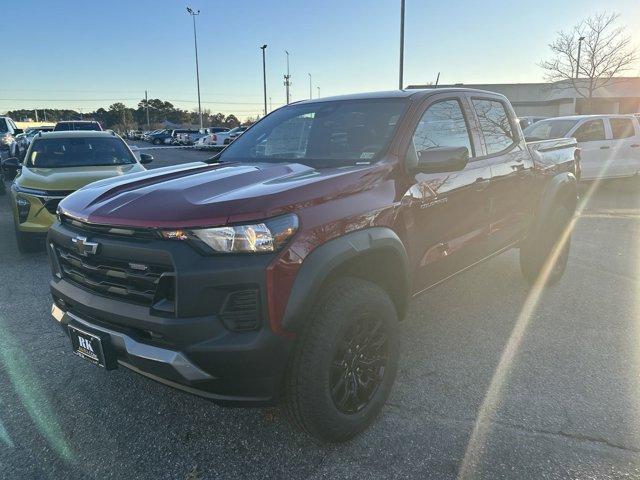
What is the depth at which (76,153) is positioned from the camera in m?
→ 7.19

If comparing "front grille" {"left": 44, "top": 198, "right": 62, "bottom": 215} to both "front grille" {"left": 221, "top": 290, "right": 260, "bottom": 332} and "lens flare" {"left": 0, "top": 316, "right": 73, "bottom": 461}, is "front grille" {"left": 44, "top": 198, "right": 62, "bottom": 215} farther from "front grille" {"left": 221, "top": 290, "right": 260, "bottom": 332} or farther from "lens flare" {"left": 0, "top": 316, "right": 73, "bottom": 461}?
"front grille" {"left": 221, "top": 290, "right": 260, "bottom": 332}

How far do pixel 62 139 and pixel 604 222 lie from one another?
8.87 meters

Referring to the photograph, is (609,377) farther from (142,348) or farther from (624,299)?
(142,348)

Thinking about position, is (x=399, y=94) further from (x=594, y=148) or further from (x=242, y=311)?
(x=594, y=148)

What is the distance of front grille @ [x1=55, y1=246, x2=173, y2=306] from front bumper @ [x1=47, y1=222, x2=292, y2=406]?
0.05 m

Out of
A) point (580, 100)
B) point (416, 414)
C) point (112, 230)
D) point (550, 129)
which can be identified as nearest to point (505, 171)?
point (416, 414)

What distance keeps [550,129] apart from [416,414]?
10.0 metres

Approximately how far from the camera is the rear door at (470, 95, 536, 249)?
382 cm

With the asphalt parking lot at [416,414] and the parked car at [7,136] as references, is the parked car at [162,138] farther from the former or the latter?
the asphalt parking lot at [416,414]

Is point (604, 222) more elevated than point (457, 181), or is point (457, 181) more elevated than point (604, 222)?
point (457, 181)

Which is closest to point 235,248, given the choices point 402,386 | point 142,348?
point 142,348

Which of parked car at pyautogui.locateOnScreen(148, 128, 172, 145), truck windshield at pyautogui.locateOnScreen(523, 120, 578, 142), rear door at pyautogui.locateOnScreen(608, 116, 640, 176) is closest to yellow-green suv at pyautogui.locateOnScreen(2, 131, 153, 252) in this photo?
truck windshield at pyautogui.locateOnScreen(523, 120, 578, 142)

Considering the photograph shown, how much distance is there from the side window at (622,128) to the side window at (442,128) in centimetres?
966

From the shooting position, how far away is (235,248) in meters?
2.09
